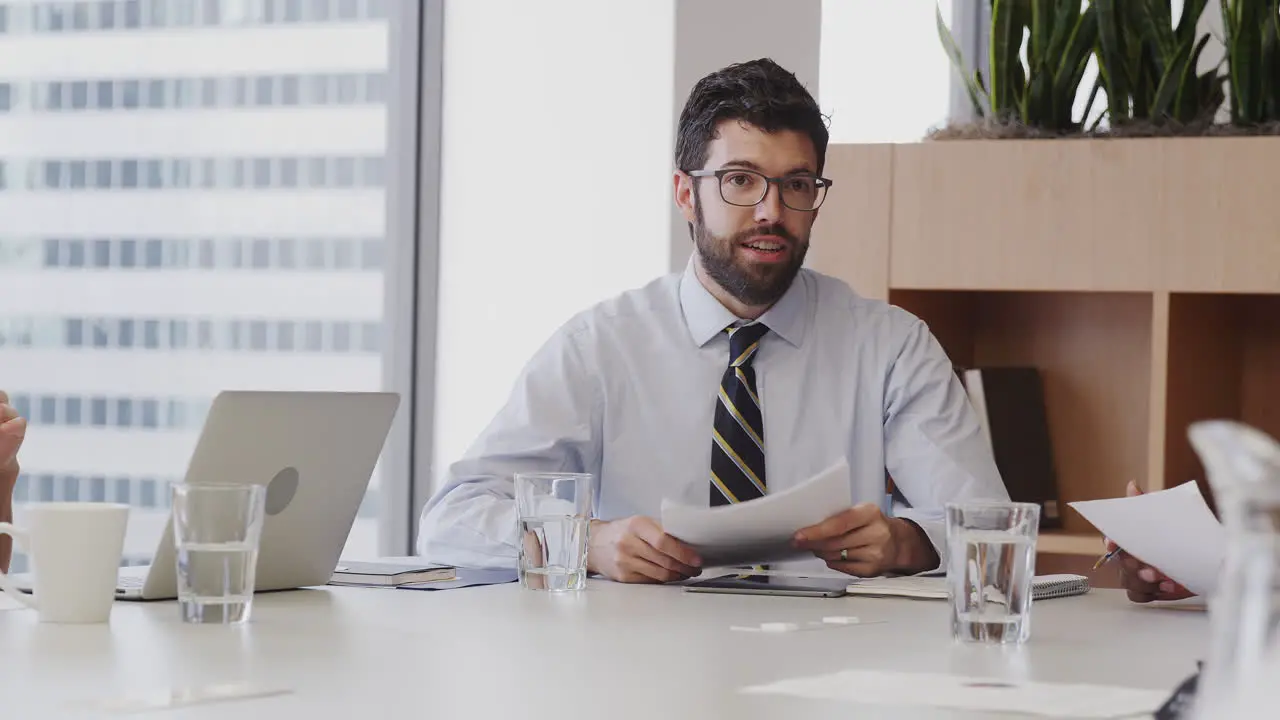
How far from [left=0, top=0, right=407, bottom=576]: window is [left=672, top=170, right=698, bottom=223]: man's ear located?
57.2 inches

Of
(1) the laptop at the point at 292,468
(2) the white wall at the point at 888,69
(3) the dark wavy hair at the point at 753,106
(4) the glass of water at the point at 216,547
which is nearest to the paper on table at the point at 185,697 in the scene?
(4) the glass of water at the point at 216,547

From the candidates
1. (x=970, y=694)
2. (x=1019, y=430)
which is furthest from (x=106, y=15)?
(x=970, y=694)

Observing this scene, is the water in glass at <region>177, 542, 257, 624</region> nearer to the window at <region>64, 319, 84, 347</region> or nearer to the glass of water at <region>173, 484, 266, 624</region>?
the glass of water at <region>173, 484, 266, 624</region>

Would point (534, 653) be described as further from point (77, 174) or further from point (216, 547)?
point (77, 174)

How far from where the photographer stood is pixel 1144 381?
10.6 ft

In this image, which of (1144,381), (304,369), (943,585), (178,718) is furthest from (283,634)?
(304,369)

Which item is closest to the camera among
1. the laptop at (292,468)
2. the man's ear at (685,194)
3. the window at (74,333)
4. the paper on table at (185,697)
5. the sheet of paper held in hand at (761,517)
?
the paper on table at (185,697)

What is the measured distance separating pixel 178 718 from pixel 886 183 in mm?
2314

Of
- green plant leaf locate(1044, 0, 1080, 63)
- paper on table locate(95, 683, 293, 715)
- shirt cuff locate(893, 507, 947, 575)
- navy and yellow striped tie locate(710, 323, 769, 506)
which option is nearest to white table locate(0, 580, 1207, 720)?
paper on table locate(95, 683, 293, 715)

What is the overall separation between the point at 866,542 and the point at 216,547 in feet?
2.76

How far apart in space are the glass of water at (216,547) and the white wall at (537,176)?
2.36 m

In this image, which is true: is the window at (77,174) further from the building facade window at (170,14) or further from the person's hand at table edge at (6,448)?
the person's hand at table edge at (6,448)

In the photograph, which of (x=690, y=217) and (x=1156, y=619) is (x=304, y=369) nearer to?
(x=690, y=217)

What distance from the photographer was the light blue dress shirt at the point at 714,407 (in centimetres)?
245
